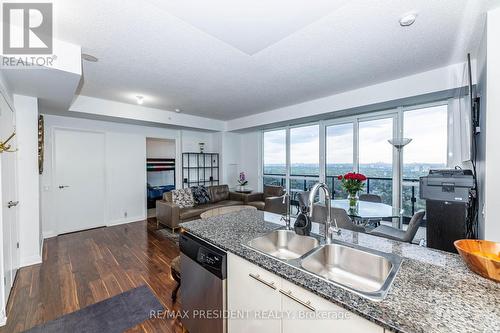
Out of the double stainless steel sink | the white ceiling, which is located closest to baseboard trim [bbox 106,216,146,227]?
the white ceiling

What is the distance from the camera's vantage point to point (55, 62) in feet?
6.95

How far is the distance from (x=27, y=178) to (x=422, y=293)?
4502 millimetres

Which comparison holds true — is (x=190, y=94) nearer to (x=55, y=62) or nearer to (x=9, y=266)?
(x=55, y=62)

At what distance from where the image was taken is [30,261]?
3.10 meters

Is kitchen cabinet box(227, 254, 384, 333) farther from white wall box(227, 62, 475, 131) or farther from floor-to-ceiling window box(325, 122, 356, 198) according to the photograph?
floor-to-ceiling window box(325, 122, 356, 198)

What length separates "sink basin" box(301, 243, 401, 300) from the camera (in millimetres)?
1200

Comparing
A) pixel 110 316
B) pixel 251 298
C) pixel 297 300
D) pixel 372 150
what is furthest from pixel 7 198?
pixel 372 150

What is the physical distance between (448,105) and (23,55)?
527cm

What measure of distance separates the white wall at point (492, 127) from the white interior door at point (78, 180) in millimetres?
6105

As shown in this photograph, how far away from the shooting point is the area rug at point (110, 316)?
1916 millimetres

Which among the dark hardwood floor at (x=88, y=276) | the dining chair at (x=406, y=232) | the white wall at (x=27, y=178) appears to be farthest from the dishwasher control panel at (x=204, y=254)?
the white wall at (x=27, y=178)

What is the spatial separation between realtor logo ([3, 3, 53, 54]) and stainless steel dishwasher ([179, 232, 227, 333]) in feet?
6.91

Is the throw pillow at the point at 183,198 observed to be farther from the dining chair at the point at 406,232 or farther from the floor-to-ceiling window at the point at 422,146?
the floor-to-ceiling window at the point at 422,146

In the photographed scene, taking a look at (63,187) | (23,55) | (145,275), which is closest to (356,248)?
(145,275)
